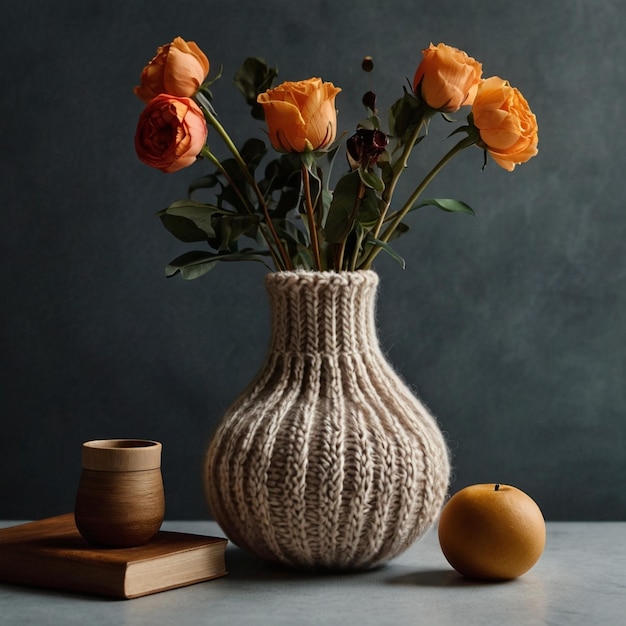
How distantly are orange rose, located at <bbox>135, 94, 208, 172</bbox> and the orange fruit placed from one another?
A: 439mm

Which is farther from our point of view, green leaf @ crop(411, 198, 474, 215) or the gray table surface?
green leaf @ crop(411, 198, 474, 215)

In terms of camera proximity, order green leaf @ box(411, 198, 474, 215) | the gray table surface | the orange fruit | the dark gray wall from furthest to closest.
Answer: the dark gray wall, green leaf @ box(411, 198, 474, 215), the orange fruit, the gray table surface

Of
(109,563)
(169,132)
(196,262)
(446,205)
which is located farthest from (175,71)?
(109,563)

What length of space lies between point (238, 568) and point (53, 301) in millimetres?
555

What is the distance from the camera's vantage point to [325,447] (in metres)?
0.88

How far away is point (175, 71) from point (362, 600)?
54 cm

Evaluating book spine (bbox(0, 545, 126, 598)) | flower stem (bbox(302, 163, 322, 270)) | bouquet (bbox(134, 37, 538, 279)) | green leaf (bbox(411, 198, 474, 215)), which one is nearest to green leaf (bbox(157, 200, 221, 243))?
bouquet (bbox(134, 37, 538, 279))

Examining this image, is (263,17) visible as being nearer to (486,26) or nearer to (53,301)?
(486,26)

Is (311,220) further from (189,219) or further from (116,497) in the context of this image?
(116,497)

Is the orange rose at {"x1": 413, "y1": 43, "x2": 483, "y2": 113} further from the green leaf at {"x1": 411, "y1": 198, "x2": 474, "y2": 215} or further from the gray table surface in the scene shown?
the gray table surface

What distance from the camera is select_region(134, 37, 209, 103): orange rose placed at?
0.93m

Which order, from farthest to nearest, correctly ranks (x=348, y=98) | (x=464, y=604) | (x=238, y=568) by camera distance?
1. (x=348, y=98)
2. (x=238, y=568)
3. (x=464, y=604)

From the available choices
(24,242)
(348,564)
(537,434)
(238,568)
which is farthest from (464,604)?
(24,242)

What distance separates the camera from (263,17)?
1355mm
